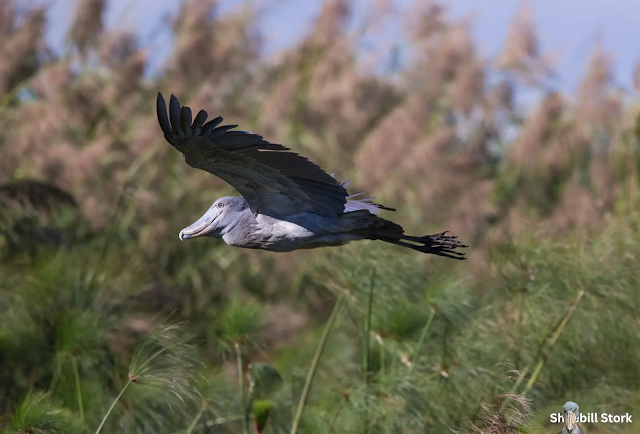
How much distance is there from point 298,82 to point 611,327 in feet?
16.5

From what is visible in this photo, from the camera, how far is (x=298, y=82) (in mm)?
9953

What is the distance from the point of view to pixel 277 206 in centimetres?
412

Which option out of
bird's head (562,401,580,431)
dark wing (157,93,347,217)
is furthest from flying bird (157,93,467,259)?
bird's head (562,401,580,431)

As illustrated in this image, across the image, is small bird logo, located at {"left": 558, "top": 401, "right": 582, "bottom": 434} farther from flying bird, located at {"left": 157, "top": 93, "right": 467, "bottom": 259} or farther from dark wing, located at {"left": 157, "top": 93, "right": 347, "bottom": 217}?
dark wing, located at {"left": 157, "top": 93, "right": 347, "bottom": 217}

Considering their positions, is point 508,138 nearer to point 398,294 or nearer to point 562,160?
point 562,160

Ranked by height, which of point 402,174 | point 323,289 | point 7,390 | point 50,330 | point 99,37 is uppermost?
point 99,37

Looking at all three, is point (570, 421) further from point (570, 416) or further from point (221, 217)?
point (221, 217)

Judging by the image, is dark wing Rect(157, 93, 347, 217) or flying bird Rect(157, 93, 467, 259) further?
flying bird Rect(157, 93, 467, 259)

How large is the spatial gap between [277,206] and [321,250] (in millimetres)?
2650

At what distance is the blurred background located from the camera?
5.40m

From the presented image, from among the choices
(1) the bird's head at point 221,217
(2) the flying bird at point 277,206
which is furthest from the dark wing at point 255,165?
(1) the bird's head at point 221,217

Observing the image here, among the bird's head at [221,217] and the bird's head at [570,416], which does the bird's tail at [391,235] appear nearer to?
the bird's head at [221,217]

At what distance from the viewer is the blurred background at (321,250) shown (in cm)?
540

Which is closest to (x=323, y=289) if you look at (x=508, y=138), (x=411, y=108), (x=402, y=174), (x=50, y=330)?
(x=402, y=174)
